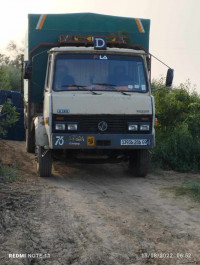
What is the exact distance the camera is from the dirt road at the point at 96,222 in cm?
469

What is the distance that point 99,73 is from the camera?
8500 millimetres

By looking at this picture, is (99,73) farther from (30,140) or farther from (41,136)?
(30,140)

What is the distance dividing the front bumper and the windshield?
90cm

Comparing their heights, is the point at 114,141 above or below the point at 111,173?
above

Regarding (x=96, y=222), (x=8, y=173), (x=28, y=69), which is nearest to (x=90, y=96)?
(x=28, y=69)

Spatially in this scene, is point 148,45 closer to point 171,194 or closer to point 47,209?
point 171,194

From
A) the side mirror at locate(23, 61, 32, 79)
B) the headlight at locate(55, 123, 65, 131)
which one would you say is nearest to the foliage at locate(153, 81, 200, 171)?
the headlight at locate(55, 123, 65, 131)

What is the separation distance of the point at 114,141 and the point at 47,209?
2.28 m

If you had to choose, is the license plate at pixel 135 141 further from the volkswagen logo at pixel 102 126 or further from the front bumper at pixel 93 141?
the volkswagen logo at pixel 102 126

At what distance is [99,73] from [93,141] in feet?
4.32

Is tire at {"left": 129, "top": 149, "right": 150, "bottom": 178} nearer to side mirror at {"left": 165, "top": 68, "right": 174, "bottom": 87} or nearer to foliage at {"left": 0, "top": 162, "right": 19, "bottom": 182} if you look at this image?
side mirror at {"left": 165, "top": 68, "right": 174, "bottom": 87}

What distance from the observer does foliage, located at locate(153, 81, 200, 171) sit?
10453mm

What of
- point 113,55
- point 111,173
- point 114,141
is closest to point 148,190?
point 114,141

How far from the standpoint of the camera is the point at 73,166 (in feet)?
33.8
